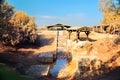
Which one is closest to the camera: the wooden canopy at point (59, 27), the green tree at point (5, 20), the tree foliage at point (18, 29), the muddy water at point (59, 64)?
the muddy water at point (59, 64)

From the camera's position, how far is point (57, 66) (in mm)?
28141

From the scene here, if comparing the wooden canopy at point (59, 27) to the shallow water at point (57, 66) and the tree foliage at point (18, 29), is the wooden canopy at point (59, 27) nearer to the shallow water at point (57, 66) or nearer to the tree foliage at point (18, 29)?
the tree foliage at point (18, 29)

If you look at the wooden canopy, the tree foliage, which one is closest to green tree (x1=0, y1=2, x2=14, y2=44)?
the tree foliage

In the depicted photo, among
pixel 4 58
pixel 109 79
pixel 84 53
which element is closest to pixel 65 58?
pixel 84 53

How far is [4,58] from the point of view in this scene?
101 feet

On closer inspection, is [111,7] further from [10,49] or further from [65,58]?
[10,49]

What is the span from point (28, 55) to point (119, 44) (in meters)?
10.7

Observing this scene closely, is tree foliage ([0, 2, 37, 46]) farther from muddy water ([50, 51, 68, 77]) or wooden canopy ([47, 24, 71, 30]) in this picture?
muddy water ([50, 51, 68, 77])

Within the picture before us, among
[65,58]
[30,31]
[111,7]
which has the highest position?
[111,7]

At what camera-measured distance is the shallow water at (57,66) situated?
25228mm

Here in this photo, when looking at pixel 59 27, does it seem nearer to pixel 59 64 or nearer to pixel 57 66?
pixel 59 64

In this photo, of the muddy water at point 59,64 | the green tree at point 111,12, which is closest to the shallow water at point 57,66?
the muddy water at point 59,64

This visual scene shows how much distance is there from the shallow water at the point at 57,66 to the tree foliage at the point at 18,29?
751 cm

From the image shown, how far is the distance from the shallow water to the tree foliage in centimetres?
751
